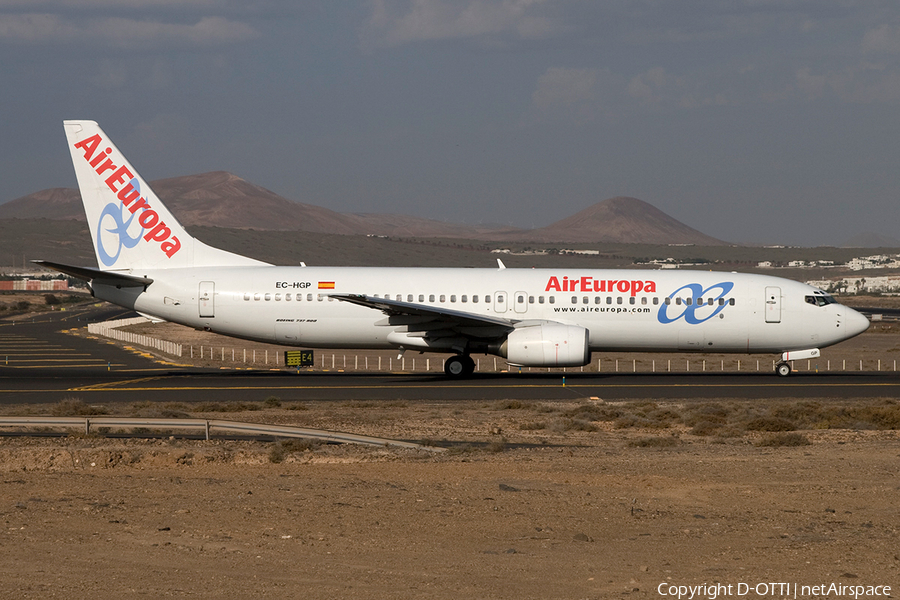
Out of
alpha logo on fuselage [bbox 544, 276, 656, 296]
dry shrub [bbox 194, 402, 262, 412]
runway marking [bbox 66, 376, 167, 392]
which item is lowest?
dry shrub [bbox 194, 402, 262, 412]

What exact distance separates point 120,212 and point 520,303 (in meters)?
15.4

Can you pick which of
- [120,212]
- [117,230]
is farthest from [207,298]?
[120,212]

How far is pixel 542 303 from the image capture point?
3491cm

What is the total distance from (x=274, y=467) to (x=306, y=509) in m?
4.12

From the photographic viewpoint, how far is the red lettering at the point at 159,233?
35906mm

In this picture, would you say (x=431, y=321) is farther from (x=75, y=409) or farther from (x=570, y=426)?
(x=75, y=409)

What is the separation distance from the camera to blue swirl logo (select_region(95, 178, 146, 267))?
35750mm

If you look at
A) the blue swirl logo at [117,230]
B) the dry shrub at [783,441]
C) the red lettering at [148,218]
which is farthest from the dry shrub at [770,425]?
the blue swirl logo at [117,230]

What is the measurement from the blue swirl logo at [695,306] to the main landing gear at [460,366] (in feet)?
23.4

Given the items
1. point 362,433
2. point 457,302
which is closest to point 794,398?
point 457,302

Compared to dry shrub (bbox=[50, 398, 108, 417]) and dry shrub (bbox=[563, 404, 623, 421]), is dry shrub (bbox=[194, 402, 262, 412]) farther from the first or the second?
dry shrub (bbox=[563, 404, 623, 421])

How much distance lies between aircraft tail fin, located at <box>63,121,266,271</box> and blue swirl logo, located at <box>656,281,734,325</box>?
17.1 m

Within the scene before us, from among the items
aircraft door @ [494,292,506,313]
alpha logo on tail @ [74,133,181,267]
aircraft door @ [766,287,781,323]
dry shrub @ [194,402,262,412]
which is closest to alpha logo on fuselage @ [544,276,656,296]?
aircraft door @ [494,292,506,313]

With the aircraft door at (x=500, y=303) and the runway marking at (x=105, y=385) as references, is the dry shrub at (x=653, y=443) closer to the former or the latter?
the aircraft door at (x=500, y=303)
